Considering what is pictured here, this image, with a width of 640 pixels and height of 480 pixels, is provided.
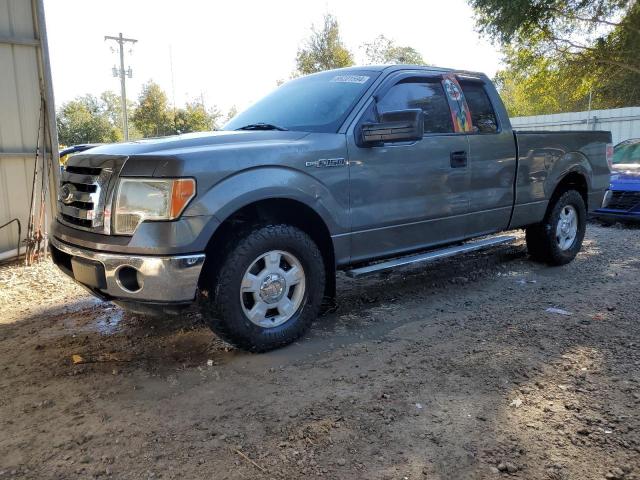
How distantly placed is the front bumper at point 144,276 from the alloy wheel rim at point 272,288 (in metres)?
0.39

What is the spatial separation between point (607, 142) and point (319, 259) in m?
4.51

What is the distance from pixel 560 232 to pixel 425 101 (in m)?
2.55

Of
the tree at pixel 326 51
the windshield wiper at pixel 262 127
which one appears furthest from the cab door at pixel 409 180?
the tree at pixel 326 51

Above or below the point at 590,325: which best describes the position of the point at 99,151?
above

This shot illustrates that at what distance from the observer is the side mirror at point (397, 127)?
12.1 feet

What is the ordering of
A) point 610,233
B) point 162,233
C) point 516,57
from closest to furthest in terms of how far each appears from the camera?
1. point 162,233
2. point 610,233
3. point 516,57

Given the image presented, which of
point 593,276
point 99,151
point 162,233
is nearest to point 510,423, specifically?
point 162,233

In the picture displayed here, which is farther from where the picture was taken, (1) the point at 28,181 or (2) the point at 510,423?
(1) the point at 28,181

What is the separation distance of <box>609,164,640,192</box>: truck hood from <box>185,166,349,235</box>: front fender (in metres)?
6.85

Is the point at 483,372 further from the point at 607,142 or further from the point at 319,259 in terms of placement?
the point at 607,142

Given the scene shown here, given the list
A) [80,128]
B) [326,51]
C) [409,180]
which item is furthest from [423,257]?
[80,128]

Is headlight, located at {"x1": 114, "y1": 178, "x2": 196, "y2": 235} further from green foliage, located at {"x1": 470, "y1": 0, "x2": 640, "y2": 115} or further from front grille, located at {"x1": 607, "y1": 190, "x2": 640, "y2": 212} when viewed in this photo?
green foliage, located at {"x1": 470, "y1": 0, "x2": 640, "y2": 115}

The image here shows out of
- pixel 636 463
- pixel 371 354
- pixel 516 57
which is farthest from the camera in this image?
pixel 516 57

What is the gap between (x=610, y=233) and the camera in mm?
8188
